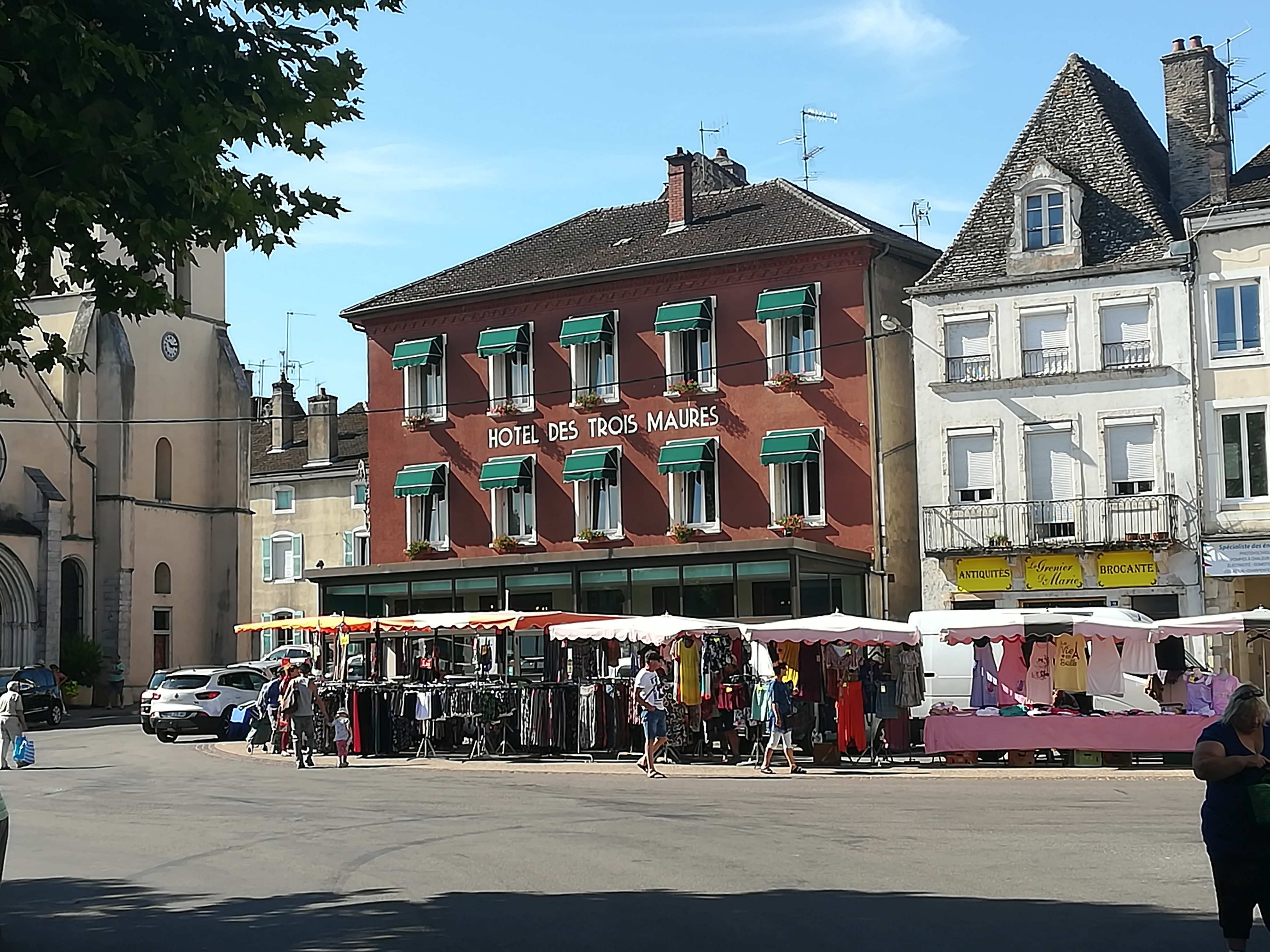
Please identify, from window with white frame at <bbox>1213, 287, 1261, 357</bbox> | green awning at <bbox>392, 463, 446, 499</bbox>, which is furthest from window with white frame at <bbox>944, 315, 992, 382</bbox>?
green awning at <bbox>392, 463, 446, 499</bbox>

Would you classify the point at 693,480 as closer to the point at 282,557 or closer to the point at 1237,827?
the point at 282,557

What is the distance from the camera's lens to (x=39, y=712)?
1719 inches

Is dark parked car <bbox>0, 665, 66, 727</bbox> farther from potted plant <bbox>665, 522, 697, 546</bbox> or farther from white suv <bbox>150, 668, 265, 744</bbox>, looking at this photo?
potted plant <bbox>665, 522, 697, 546</bbox>

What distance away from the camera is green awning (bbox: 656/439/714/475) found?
139 feet

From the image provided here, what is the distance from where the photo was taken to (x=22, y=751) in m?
27.5

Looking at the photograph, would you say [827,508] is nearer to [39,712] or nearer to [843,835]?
[39,712]

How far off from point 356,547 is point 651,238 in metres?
23.6

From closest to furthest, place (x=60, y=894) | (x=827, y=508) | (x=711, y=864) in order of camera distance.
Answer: (x=60, y=894), (x=711, y=864), (x=827, y=508)

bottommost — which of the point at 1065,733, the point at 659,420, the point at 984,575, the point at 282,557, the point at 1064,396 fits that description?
the point at 1065,733

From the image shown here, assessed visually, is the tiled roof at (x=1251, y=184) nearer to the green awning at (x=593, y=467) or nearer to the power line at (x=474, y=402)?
the power line at (x=474, y=402)

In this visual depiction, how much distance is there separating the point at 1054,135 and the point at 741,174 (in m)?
13.5

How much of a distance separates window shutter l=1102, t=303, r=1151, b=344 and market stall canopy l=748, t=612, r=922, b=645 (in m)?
13.6

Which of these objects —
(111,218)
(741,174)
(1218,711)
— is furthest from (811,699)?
(741,174)

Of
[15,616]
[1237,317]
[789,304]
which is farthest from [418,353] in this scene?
[1237,317]
